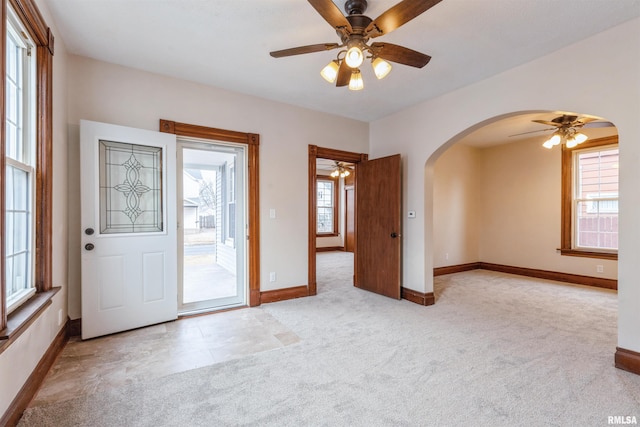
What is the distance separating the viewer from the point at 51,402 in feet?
6.01

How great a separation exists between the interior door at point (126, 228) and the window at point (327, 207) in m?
6.54

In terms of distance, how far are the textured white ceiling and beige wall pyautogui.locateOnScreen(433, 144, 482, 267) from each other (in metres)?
2.78

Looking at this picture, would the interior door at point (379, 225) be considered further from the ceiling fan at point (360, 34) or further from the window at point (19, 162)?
the window at point (19, 162)

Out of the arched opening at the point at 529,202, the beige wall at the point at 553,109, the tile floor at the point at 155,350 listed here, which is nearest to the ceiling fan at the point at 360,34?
the beige wall at the point at 553,109

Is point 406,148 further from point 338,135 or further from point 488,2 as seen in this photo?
point 488,2

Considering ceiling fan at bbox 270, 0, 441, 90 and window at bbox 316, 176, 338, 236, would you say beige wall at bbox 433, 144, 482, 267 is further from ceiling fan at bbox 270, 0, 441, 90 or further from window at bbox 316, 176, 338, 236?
window at bbox 316, 176, 338, 236

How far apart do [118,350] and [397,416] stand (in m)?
2.34

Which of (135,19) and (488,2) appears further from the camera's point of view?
(135,19)

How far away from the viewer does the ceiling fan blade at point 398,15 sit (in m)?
1.62

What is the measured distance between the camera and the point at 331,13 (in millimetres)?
1765

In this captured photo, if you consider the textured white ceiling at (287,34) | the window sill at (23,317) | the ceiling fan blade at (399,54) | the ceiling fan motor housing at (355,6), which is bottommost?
the window sill at (23,317)

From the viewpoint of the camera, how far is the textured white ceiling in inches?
84.6

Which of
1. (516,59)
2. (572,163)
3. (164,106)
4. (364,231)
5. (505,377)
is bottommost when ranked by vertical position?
(505,377)

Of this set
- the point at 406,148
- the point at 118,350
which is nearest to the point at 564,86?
the point at 406,148
